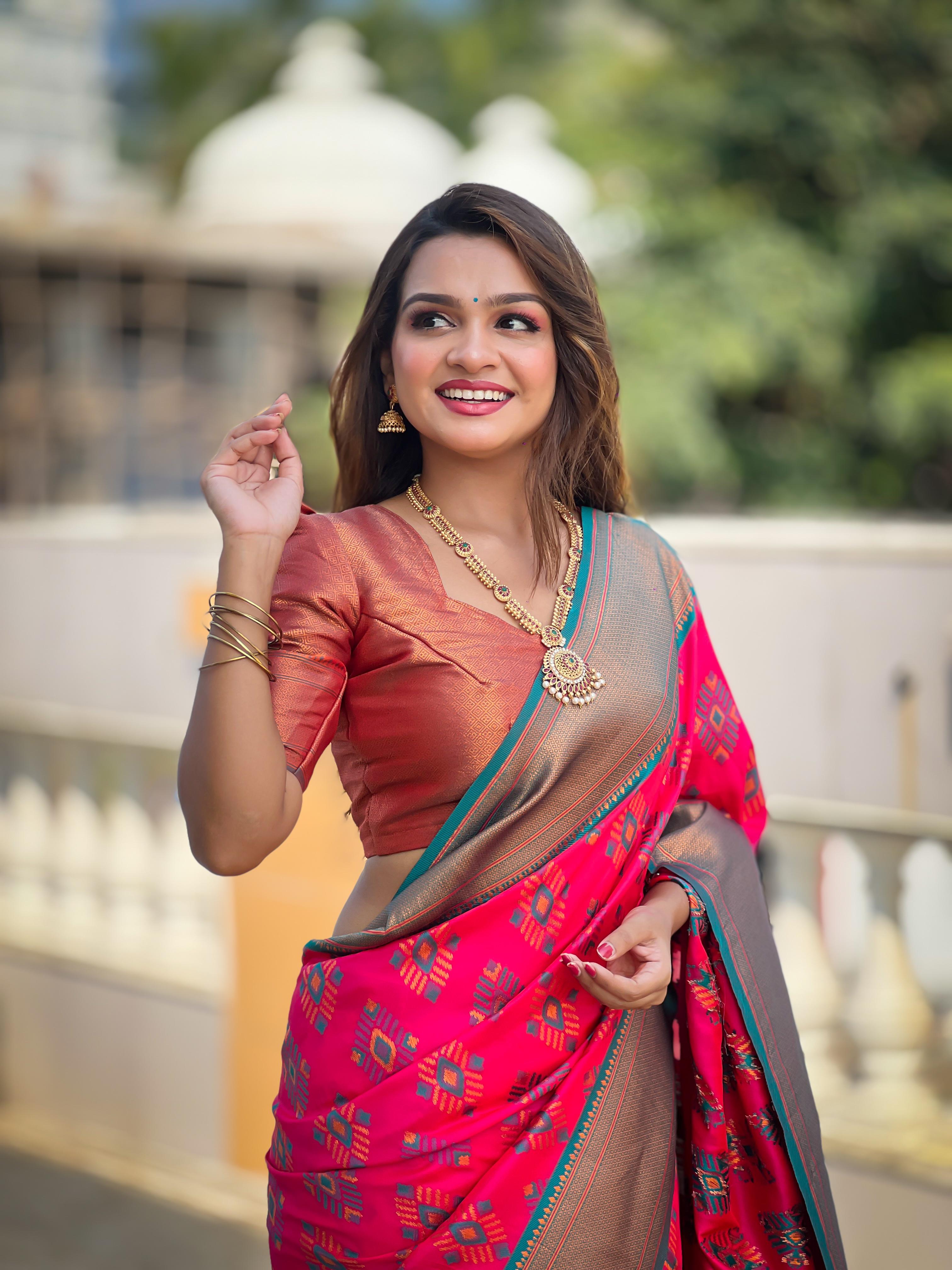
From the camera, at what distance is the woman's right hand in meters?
1.16

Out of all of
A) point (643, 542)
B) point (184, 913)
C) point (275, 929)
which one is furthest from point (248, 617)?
point (184, 913)

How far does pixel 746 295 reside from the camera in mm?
10914

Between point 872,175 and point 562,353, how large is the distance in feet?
35.5

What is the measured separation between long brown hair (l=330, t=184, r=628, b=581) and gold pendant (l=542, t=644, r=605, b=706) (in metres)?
0.11

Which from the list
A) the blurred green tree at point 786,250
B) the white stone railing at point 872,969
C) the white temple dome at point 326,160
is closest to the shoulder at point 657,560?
the white stone railing at point 872,969

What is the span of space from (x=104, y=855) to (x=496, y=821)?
7.91 feet

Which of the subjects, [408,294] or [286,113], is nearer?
[408,294]

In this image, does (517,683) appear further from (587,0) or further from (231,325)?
(587,0)

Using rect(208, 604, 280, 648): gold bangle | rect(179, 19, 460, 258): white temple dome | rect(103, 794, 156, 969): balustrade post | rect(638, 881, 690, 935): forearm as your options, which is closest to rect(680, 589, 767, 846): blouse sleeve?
rect(638, 881, 690, 935): forearm

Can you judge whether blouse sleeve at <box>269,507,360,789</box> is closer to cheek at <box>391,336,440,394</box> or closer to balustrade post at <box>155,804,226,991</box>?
cheek at <box>391,336,440,394</box>

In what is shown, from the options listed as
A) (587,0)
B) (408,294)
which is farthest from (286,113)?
(587,0)

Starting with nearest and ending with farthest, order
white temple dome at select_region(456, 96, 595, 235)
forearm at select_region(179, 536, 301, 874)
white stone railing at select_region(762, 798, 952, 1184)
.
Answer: forearm at select_region(179, 536, 301, 874)
white stone railing at select_region(762, 798, 952, 1184)
white temple dome at select_region(456, 96, 595, 235)

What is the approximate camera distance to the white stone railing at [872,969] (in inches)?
87.5

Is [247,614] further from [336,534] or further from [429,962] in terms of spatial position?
[429,962]
